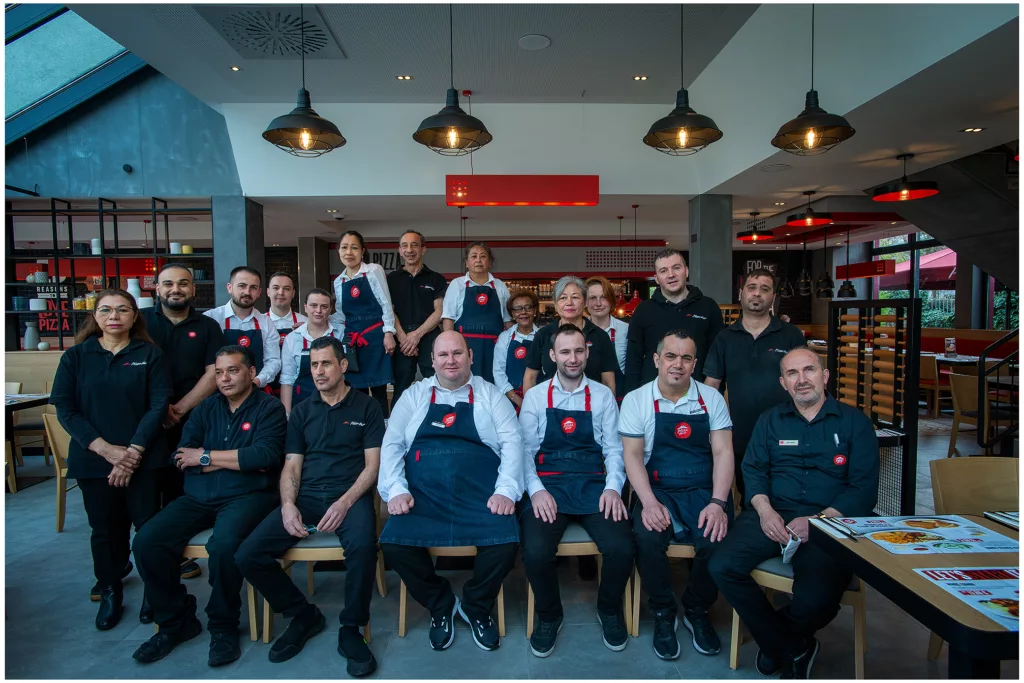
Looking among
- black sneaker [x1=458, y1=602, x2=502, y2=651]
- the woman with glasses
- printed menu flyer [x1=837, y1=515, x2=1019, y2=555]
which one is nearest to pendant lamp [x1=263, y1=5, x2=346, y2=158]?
the woman with glasses

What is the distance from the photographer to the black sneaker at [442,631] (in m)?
2.48

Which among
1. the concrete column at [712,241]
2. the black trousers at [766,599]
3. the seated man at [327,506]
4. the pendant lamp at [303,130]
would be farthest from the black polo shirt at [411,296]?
the concrete column at [712,241]

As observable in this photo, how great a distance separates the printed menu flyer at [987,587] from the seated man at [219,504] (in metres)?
2.62

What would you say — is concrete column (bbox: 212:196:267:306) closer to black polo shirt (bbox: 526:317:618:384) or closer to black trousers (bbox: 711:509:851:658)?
black polo shirt (bbox: 526:317:618:384)

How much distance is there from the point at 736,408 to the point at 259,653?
267cm

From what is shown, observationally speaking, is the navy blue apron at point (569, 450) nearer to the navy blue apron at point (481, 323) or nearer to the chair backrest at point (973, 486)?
the navy blue apron at point (481, 323)

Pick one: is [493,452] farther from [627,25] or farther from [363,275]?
[627,25]

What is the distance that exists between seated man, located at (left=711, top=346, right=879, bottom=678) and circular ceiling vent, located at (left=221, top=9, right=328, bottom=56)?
5016mm

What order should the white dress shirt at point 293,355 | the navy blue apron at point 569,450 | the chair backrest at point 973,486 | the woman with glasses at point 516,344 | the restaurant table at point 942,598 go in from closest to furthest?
the restaurant table at point 942,598, the chair backrest at point 973,486, the navy blue apron at point 569,450, the white dress shirt at point 293,355, the woman with glasses at point 516,344

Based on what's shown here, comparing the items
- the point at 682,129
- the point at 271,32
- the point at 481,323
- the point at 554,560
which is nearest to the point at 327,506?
the point at 554,560

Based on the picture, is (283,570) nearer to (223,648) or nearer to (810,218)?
(223,648)

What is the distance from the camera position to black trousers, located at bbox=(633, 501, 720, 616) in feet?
8.10

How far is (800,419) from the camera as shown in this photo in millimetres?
2477

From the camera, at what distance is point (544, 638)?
2.46 metres
